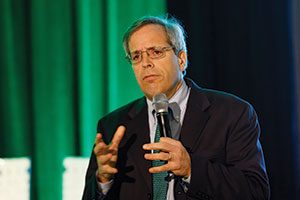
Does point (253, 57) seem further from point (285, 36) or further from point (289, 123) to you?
point (289, 123)

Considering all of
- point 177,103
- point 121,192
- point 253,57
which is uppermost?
point 253,57

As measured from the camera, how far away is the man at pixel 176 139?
1.72m

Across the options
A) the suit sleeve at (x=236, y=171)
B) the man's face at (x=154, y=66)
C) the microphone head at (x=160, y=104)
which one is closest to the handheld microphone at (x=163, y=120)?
the microphone head at (x=160, y=104)

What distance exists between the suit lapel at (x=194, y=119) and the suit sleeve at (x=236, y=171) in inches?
3.6

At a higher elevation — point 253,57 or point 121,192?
point 253,57

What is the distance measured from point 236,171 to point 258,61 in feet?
3.16

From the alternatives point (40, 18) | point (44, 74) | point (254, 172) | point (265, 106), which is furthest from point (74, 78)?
point (254, 172)

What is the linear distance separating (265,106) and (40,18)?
4.15 ft

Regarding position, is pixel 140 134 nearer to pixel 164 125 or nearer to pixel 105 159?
pixel 105 159

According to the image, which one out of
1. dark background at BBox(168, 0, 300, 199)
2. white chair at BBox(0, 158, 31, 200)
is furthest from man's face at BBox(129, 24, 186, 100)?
white chair at BBox(0, 158, 31, 200)

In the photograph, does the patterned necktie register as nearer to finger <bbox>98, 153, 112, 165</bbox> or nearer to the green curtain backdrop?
finger <bbox>98, 153, 112, 165</bbox>

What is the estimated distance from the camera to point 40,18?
2727 millimetres

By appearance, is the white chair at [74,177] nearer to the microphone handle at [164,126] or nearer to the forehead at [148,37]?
the forehead at [148,37]

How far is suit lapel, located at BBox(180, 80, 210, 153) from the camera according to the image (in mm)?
1911
